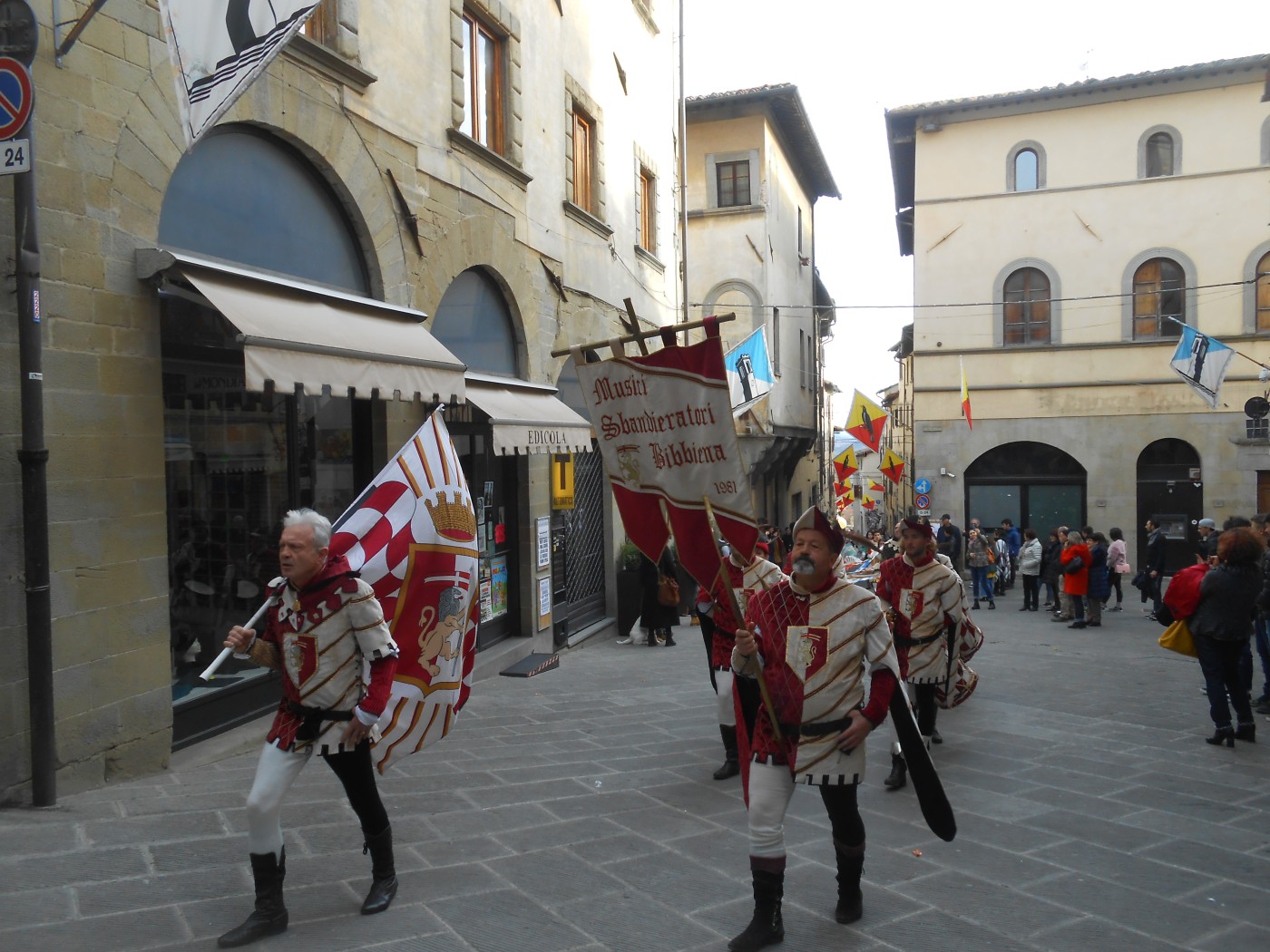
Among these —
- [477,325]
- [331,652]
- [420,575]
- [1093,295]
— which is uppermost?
[1093,295]

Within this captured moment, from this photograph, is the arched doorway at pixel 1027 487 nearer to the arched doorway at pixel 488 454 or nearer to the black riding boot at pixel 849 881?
the arched doorway at pixel 488 454

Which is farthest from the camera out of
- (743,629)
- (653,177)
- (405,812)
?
(653,177)

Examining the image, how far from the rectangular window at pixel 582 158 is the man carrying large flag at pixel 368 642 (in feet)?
33.0

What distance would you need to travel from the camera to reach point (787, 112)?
2919cm

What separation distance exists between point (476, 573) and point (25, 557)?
2.40 metres

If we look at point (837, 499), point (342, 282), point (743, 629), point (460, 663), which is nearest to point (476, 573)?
point (460, 663)

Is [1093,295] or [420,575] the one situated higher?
[1093,295]

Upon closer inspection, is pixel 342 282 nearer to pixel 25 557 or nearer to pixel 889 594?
pixel 25 557

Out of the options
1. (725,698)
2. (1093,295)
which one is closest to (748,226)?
(1093,295)

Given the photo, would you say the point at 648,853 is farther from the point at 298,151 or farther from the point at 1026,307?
the point at 1026,307

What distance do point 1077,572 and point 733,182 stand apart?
15731 mm

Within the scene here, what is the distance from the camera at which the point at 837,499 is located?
4409 centimetres

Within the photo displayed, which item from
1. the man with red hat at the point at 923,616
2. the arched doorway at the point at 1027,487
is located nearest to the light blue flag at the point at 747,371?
the arched doorway at the point at 1027,487

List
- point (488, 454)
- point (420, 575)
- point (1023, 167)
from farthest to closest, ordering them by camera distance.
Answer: point (1023, 167)
point (488, 454)
point (420, 575)
